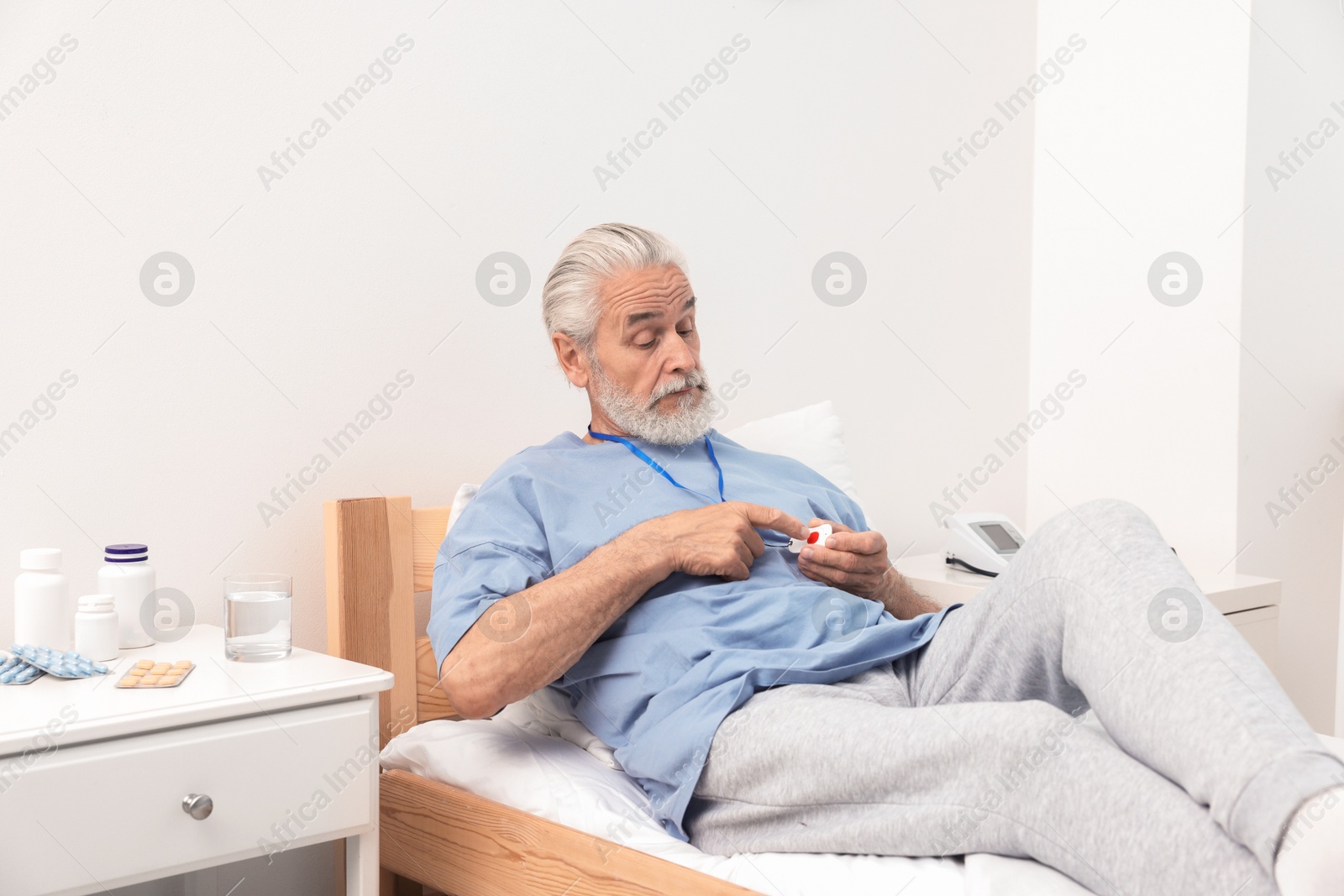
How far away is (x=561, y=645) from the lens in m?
1.25

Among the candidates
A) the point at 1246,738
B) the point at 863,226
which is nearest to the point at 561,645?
the point at 1246,738

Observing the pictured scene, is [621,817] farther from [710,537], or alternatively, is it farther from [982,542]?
[982,542]

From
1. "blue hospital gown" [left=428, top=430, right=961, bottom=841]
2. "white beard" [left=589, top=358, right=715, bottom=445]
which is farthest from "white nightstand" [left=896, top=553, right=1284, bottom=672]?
"white beard" [left=589, top=358, right=715, bottom=445]

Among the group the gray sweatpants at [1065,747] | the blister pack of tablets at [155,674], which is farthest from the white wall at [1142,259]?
the blister pack of tablets at [155,674]

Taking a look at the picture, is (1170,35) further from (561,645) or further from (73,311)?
(73,311)

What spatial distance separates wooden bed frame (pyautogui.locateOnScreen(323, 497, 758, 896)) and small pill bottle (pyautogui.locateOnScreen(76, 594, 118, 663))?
1.09 ft

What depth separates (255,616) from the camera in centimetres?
129

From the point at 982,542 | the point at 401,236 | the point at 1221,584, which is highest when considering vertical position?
the point at 1221,584

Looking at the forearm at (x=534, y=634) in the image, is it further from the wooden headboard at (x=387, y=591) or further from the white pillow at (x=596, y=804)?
the wooden headboard at (x=387, y=591)

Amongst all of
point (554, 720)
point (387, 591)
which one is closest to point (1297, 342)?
point (554, 720)

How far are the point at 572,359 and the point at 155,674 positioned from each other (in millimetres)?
739

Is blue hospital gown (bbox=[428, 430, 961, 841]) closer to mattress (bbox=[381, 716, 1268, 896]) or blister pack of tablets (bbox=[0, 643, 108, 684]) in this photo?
mattress (bbox=[381, 716, 1268, 896])

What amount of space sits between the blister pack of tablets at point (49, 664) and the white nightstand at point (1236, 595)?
1.45 metres

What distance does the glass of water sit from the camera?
4.23ft
